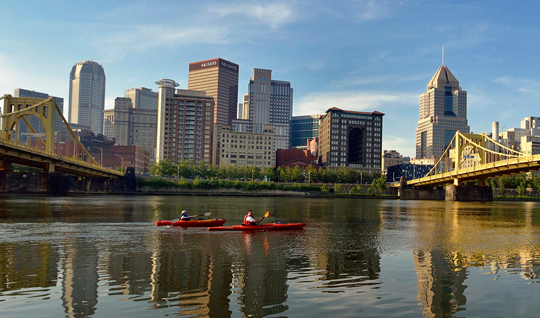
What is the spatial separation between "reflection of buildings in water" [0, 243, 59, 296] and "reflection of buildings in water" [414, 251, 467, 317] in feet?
40.7

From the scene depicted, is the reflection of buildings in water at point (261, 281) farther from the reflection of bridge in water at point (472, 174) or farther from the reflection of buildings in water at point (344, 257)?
the reflection of bridge in water at point (472, 174)

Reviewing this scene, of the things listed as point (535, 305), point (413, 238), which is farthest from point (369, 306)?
point (413, 238)

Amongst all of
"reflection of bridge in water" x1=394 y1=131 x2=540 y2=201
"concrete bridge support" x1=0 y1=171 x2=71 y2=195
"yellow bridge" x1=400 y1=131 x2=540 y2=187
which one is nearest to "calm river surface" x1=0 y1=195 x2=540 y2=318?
"yellow bridge" x1=400 y1=131 x2=540 y2=187

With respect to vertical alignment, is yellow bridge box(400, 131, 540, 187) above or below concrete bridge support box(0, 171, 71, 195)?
above

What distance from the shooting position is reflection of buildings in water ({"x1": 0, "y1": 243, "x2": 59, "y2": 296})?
50.5 feet

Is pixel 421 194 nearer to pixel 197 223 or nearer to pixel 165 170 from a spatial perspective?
pixel 165 170

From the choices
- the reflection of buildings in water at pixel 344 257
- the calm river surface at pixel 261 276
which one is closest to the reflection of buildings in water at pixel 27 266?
the calm river surface at pixel 261 276

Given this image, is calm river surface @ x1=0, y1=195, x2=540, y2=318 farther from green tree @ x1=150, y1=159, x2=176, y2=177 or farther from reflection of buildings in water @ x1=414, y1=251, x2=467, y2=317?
green tree @ x1=150, y1=159, x2=176, y2=177

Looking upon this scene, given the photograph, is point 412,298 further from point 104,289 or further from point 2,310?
point 2,310

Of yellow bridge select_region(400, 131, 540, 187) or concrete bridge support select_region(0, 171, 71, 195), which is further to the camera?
concrete bridge support select_region(0, 171, 71, 195)

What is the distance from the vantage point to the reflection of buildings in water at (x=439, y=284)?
43.8ft

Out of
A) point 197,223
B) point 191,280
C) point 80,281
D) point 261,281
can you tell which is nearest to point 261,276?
point 261,281

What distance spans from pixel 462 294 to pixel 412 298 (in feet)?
6.77

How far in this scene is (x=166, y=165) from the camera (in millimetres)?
163250
